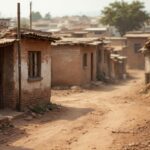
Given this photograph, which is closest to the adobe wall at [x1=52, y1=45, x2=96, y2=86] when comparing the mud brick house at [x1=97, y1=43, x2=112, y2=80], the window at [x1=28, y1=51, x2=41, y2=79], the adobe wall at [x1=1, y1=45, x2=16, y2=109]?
the mud brick house at [x1=97, y1=43, x2=112, y2=80]

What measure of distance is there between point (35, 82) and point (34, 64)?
797 mm

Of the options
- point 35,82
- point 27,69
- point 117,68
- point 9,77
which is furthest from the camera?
point 117,68

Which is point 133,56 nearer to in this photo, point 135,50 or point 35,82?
point 135,50

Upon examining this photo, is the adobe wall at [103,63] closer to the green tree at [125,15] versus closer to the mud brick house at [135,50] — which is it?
the mud brick house at [135,50]

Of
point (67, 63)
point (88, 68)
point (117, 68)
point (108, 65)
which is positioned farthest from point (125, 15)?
point (67, 63)

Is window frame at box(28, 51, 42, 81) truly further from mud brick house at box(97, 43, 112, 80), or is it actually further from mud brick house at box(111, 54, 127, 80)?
mud brick house at box(111, 54, 127, 80)

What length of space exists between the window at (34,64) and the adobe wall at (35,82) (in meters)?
0.20

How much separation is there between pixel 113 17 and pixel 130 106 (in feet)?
122

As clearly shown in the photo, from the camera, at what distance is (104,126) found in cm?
1437

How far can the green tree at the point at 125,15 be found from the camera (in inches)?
2163

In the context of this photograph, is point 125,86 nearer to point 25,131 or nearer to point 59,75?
point 59,75

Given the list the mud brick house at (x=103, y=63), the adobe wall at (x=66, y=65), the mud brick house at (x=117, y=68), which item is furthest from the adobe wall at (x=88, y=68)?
the mud brick house at (x=117, y=68)

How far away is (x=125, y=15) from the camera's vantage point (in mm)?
54969

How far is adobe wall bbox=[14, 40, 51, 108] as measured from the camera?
1681 centimetres
